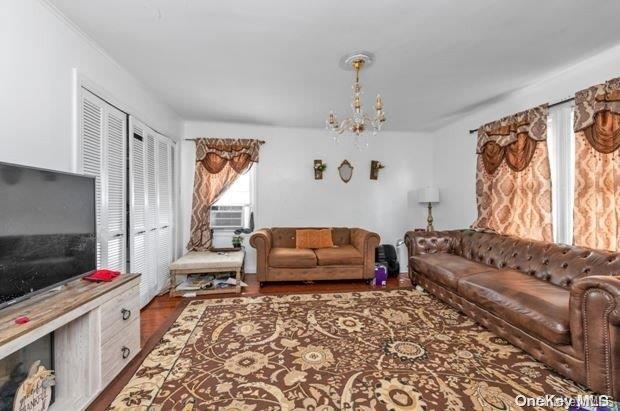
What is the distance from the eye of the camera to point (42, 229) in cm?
145

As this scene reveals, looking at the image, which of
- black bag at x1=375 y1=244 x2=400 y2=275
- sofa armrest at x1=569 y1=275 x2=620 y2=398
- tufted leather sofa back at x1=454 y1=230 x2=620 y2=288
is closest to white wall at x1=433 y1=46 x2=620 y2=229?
tufted leather sofa back at x1=454 y1=230 x2=620 y2=288

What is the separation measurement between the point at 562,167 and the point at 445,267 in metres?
1.59

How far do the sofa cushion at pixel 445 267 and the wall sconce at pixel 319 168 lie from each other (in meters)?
2.07

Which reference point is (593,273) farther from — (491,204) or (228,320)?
(228,320)

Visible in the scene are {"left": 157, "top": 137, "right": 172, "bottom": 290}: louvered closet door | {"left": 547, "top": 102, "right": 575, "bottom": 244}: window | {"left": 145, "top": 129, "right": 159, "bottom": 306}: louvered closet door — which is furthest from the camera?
{"left": 157, "top": 137, "right": 172, "bottom": 290}: louvered closet door

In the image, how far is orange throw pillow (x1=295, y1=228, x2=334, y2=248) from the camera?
14.1 ft

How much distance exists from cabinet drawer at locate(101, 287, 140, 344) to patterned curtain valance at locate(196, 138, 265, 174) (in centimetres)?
264

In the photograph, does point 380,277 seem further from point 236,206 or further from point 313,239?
point 236,206

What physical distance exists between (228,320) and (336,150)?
3.30m

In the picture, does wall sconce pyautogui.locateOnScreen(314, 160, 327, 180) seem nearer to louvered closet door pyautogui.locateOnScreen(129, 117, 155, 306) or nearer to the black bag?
the black bag

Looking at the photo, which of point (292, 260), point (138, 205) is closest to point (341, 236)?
point (292, 260)

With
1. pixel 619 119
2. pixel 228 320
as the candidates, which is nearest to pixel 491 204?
pixel 619 119

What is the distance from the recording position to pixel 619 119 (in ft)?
7.36

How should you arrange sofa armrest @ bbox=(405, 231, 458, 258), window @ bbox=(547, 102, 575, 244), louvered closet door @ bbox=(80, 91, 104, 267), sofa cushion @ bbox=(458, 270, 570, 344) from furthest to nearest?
sofa armrest @ bbox=(405, 231, 458, 258), window @ bbox=(547, 102, 575, 244), louvered closet door @ bbox=(80, 91, 104, 267), sofa cushion @ bbox=(458, 270, 570, 344)
